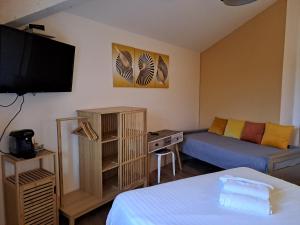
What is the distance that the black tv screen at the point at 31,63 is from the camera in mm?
1701

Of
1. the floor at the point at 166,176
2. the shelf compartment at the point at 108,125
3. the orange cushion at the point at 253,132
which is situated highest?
the shelf compartment at the point at 108,125

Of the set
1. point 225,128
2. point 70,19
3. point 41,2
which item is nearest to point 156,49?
point 70,19

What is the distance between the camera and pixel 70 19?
2.43 meters

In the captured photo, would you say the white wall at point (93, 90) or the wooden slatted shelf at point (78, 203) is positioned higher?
the white wall at point (93, 90)

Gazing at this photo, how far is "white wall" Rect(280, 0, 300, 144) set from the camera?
3350 mm

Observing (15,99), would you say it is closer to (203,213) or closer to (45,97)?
(45,97)

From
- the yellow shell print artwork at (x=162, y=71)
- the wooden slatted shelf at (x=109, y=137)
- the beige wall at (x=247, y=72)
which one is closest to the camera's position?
the wooden slatted shelf at (x=109, y=137)

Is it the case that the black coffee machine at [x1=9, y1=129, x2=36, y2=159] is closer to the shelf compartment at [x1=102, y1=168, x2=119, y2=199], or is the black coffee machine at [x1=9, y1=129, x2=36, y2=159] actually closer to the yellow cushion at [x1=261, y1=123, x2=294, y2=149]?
the shelf compartment at [x1=102, y1=168, x2=119, y2=199]

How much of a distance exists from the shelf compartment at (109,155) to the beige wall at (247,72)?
2365 millimetres

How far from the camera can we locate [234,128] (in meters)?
3.92

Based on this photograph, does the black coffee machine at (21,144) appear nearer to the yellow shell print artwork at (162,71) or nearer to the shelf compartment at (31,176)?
the shelf compartment at (31,176)

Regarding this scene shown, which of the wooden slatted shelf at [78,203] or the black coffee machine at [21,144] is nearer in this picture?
the black coffee machine at [21,144]

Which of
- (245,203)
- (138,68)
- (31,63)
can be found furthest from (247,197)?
(138,68)

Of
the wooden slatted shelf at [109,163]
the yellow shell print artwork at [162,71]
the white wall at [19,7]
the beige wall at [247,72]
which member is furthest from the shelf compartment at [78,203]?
the beige wall at [247,72]
